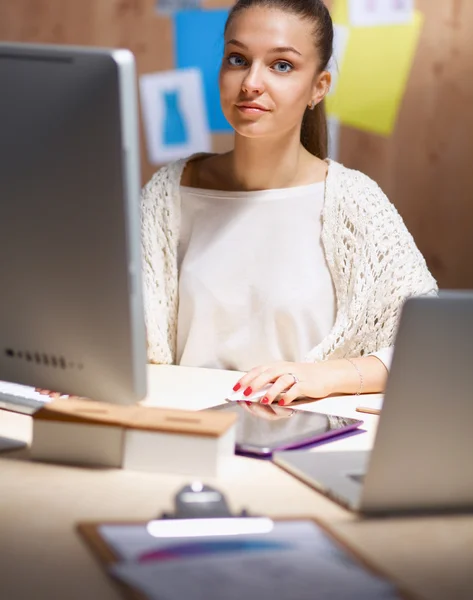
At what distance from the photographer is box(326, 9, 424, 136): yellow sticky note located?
3.10 meters

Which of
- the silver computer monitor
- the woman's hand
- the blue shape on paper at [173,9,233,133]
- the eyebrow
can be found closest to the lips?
the eyebrow

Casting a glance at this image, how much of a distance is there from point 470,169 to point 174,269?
4.98 ft

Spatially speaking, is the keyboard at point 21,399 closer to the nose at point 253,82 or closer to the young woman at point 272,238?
the young woman at point 272,238

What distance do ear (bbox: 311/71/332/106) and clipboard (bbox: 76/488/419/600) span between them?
122 cm


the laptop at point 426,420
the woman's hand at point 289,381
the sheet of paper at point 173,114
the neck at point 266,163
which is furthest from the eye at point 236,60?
the sheet of paper at point 173,114

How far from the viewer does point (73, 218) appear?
1.05 metres

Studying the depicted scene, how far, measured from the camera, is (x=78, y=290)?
1065mm

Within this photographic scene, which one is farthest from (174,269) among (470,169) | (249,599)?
(470,169)

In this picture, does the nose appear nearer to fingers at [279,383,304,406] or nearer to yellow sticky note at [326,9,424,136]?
fingers at [279,383,304,406]

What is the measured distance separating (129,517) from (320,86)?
1.26 m

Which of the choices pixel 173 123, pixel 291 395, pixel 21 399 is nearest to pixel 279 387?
pixel 291 395

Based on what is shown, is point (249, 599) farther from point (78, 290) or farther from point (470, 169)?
point (470, 169)

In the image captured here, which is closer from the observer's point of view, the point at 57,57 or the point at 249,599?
the point at 249,599

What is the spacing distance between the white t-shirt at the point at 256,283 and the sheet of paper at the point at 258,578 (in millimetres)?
1067
